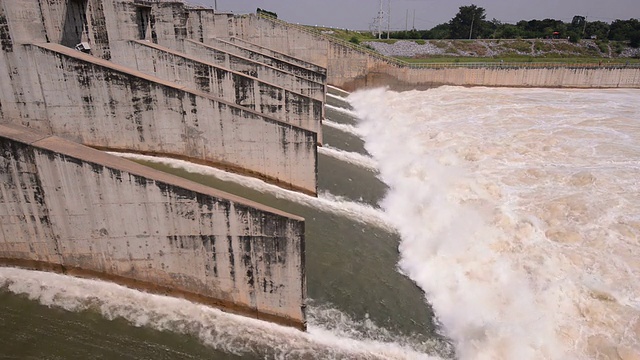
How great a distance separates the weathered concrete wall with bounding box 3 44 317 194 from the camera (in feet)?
26.8

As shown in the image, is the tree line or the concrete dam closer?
the concrete dam

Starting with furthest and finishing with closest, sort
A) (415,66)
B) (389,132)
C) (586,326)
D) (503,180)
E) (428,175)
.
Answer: (415,66) → (389,132) → (428,175) → (503,180) → (586,326)

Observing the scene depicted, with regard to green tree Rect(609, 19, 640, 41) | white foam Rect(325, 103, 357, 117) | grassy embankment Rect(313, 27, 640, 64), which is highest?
green tree Rect(609, 19, 640, 41)

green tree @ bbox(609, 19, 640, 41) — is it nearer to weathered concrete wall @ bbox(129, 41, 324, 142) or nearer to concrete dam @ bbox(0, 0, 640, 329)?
concrete dam @ bbox(0, 0, 640, 329)

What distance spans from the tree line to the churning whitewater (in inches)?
1484

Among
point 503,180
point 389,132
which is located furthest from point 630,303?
point 389,132

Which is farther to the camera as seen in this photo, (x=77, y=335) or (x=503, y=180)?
(x=503, y=180)

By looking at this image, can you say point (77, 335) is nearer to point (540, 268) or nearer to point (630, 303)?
point (540, 268)

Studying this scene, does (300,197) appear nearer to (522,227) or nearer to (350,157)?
(350,157)

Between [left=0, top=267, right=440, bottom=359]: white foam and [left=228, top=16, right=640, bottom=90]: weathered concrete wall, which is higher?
[left=228, top=16, right=640, bottom=90]: weathered concrete wall

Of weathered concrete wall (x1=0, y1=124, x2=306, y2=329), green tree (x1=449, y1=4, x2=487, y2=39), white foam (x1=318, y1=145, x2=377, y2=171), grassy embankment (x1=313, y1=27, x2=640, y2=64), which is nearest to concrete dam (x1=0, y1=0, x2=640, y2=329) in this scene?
weathered concrete wall (x1=0, y1=124, x2=306, y2=329)

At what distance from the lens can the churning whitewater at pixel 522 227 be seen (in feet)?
21.5

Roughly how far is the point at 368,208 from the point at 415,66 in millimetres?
18726

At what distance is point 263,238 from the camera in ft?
19.2
